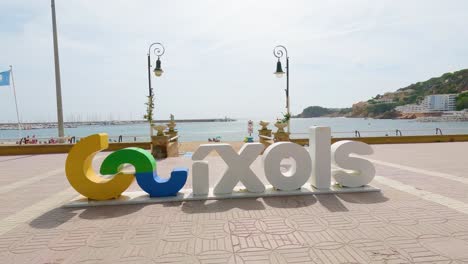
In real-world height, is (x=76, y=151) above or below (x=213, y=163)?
above

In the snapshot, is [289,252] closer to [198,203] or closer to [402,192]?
[198,203]

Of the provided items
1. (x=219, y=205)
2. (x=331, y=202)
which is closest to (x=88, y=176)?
(x=219, y=205)

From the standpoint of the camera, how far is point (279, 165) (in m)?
6.58

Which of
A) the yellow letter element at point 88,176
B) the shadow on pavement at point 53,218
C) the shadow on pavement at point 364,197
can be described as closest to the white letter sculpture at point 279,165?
the shadow on pavement at point 364,197

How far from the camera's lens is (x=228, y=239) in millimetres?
4250

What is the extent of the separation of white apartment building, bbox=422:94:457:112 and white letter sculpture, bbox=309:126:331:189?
15060 cm

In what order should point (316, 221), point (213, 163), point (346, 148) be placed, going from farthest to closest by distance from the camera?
point (213, 163) < point (346, 148) < point (316, 221)

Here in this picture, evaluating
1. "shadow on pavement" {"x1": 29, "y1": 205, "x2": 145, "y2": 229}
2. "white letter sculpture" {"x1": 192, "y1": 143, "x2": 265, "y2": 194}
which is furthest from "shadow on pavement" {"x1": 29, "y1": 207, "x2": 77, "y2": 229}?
"white letter sculpture" {"x1": 192, "y1": 143, "x2": 265, "y2": 194}

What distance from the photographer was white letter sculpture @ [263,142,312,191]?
6523mm

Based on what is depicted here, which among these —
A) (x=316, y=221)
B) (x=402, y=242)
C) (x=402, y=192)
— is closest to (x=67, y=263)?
(x=316, y=221)

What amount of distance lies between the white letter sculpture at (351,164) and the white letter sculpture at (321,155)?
208mm

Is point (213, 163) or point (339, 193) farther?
point (213, 163)

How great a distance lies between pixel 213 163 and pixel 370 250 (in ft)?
28.1

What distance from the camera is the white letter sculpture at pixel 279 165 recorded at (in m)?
6.52
